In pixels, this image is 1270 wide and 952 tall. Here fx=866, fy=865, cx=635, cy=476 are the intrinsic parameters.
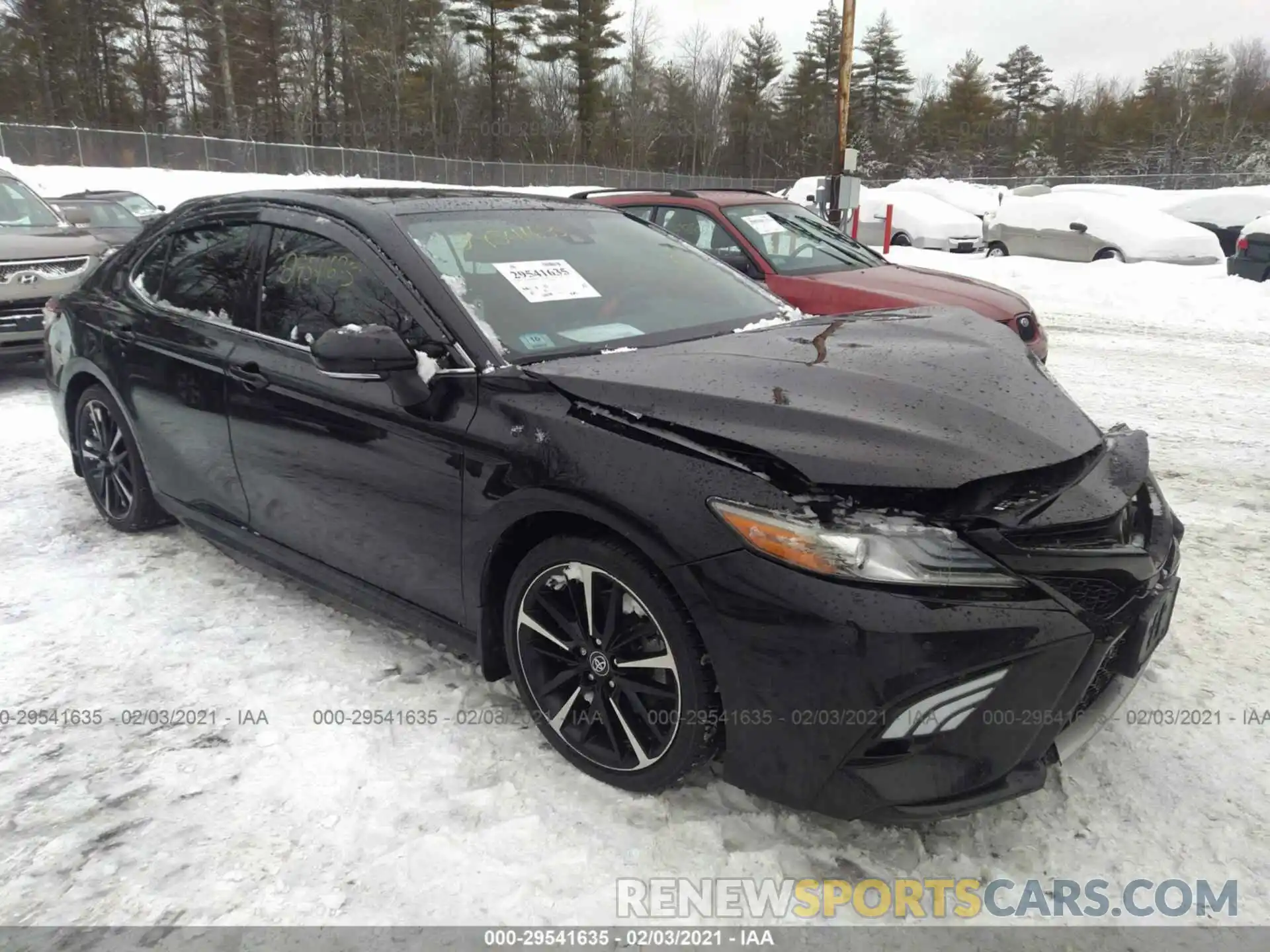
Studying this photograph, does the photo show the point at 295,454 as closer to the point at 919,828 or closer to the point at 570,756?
the point at 570,756

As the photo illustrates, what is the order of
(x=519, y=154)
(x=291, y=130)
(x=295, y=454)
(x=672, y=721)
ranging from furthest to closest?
(x=519, y=154), (x=291, y=130), (x=295, y=454), (x=672, y=721)

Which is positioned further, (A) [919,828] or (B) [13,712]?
(B) [13,712]

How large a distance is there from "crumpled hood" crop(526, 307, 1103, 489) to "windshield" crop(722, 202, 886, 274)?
383 cm

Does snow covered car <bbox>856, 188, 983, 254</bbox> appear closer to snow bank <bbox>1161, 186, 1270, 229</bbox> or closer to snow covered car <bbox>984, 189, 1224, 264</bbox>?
snow covered car <bbox>984, 189, 1224, 264</bbox>

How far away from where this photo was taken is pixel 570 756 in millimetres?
2543

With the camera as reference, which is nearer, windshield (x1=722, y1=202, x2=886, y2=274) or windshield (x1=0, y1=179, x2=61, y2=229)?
windshield (x1=722, y1=202, x2=886, y2=274)

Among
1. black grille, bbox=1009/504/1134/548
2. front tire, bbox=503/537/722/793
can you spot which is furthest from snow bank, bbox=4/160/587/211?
black grille, bbox=1009/504/1134/548

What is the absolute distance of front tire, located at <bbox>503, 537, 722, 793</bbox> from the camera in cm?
219

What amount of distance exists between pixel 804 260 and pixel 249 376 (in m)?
4.56

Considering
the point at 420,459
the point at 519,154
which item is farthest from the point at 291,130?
the point at 420,459

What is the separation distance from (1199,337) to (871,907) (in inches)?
360

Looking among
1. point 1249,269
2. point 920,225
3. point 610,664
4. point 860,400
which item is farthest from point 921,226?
point 610,664

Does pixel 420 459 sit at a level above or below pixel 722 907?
above

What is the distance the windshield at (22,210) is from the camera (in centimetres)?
840
